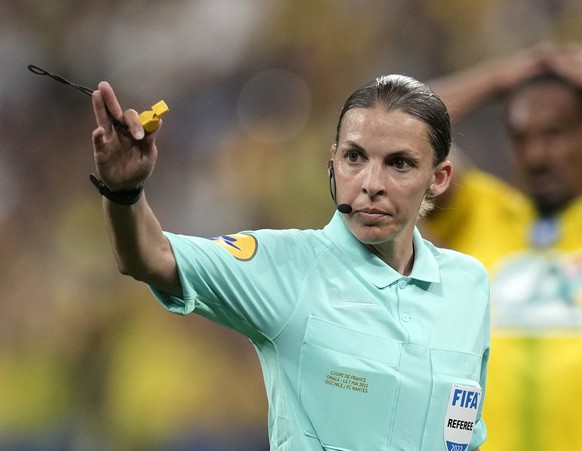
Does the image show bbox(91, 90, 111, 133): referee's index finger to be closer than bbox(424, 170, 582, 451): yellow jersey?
Yes

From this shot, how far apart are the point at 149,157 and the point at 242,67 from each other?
13.5ft

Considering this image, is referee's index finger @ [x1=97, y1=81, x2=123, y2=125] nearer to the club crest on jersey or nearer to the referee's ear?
the club crest on jersey

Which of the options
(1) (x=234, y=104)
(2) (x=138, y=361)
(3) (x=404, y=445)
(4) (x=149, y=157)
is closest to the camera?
(4) (x=149, y=157)

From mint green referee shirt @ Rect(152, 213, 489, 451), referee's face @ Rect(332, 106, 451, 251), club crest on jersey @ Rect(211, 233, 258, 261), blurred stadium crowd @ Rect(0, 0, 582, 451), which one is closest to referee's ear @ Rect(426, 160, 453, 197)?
referee's face @ Rect(332, 106, 451, 251)

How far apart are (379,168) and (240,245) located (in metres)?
0.30

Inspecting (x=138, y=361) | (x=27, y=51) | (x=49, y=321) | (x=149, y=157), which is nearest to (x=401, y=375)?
(x=149, y=157)

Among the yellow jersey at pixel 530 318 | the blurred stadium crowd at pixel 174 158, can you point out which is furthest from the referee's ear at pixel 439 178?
the blurred stadium crowd at pixel 174 158

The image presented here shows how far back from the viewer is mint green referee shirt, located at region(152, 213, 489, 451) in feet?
6.36

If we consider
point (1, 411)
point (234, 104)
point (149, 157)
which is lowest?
point (1, 411)

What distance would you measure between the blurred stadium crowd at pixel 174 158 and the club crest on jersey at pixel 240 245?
311 cm

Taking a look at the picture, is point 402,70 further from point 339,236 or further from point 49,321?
point 339,236

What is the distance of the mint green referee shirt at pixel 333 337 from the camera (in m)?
1.94

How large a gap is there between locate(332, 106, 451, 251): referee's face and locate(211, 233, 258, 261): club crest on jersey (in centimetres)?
19

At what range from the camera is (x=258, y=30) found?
18.9 feet
